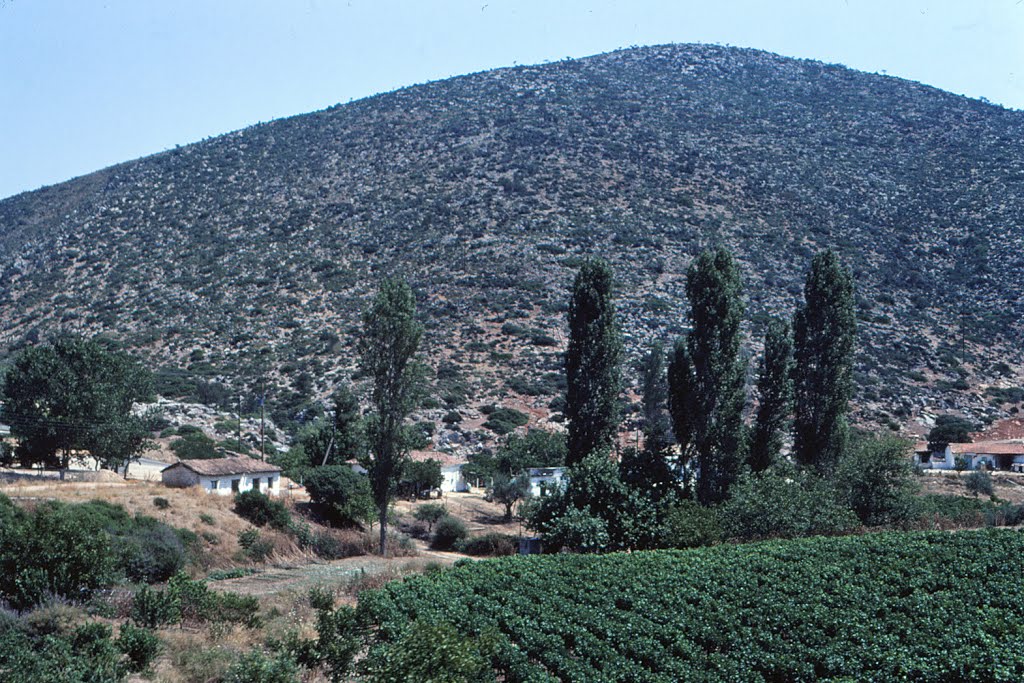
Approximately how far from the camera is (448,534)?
3850cm

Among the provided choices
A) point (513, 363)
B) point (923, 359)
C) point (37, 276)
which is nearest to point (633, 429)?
point (513, 363)

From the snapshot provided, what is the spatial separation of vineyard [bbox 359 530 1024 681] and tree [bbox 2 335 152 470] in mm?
25196

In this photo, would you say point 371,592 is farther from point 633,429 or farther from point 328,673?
point 633,429

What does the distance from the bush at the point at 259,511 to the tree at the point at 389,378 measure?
5.80 meters

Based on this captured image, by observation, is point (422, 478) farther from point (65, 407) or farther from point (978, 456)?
point (978, 456)

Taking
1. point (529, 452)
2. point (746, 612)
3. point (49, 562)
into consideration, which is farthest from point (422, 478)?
point (746, 612)

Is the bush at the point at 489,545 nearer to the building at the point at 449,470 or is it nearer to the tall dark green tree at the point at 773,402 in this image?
the tall dark green tree at the point at 773,402

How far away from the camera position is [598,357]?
32.7 metres

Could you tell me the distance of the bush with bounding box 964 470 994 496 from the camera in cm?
4231

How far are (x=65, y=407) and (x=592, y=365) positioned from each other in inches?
1013

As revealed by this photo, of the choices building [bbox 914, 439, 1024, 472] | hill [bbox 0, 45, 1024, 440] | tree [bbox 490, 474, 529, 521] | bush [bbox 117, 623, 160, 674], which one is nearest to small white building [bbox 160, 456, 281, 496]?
tree [bbox 490, 474, 529, 521]

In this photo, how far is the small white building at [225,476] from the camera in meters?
39.0

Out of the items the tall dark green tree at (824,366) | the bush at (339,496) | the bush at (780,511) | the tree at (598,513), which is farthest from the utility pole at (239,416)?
the tall dark green tree at (824,366)

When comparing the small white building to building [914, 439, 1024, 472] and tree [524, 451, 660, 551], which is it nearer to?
tree [524, 451, 660, 551]
